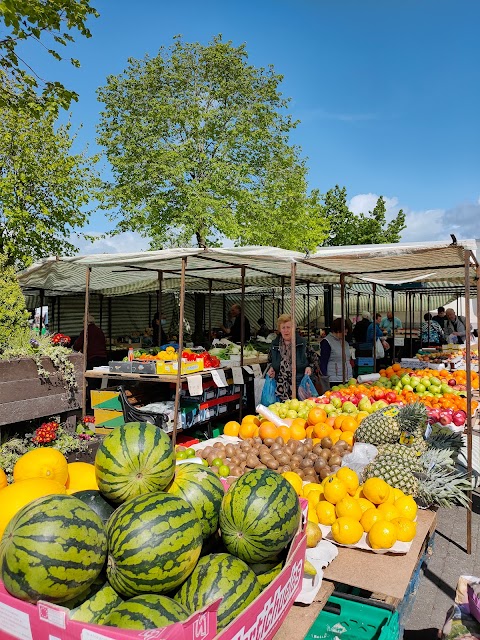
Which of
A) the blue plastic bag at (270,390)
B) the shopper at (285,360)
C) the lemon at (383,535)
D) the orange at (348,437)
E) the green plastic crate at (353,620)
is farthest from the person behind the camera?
the blue plastic bag at (270,390)

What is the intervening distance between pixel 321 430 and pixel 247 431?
678 mm

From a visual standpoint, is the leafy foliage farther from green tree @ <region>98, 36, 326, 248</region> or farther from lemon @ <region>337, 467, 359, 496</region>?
green tree @ <region>98, 36, 326, 248</region>

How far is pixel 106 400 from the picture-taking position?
7.51m

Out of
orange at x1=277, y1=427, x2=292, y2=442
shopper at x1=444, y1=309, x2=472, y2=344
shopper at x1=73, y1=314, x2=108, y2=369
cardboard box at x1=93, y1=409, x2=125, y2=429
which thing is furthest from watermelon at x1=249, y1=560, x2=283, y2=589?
shopper at x1=444, y1=309, x2=472, y2=344

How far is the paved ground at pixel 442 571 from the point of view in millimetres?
3572

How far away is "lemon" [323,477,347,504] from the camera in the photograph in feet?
10.1

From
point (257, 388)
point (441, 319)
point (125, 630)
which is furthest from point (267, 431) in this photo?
point (441, 319)

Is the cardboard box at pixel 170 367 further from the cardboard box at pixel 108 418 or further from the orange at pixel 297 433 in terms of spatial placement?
the orange at pixel 297 433

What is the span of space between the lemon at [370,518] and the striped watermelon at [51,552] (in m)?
1.86

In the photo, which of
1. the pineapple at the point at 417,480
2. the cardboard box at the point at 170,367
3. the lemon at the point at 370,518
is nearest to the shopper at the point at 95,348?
the cardboard box at the point at 170,367

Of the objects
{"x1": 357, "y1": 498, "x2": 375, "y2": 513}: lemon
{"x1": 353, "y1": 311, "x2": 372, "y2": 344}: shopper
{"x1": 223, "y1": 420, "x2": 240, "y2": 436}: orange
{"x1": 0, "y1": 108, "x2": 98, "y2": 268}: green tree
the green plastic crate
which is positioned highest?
{"x1": 0, "y1": 108, "x2": 98, "y2": 268}: green tree

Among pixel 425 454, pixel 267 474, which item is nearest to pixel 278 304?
pixel 425 454

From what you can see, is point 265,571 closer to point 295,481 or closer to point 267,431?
point 295,481

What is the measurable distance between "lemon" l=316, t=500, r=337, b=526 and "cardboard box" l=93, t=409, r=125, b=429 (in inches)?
194
